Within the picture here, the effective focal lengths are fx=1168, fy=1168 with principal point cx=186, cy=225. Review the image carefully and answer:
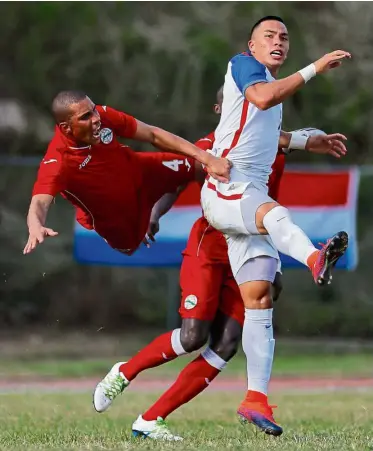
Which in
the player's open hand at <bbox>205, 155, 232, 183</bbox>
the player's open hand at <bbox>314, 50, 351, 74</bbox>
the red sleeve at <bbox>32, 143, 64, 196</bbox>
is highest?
the player's open hand at <bbox>314, 50, 351, 74</bbox>

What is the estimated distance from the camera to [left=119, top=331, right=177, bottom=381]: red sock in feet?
23.9

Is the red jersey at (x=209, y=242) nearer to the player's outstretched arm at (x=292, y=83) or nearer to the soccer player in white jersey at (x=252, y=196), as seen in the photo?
the soccer player in white jersey at (x=252, y=196)

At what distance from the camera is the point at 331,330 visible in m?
16.8

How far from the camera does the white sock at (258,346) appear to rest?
6820 mm

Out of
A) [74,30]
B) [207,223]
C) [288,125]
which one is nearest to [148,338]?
[288,125]

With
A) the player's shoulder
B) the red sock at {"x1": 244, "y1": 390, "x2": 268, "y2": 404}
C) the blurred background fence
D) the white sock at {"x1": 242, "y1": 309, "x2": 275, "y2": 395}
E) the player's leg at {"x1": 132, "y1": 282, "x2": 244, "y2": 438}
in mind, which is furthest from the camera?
the blurred background fence

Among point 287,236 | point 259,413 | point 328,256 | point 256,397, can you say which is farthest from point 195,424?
point 328,256

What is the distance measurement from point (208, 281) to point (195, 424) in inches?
64.1

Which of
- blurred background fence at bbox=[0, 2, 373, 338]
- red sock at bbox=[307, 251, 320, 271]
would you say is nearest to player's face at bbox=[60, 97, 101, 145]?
red sock at bbox=[307, 251, 320, 271]

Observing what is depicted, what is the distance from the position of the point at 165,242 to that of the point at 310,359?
104 inches

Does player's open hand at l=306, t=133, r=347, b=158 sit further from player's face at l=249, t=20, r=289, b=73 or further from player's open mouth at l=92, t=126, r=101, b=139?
player's open mouth at l=92, t=126, r=101, b=139

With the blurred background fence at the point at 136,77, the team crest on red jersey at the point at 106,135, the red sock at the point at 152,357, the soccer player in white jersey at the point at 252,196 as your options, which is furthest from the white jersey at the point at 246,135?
the blurred background fence at the point at 136,77

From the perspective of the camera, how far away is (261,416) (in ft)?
21.6

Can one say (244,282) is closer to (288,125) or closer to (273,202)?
(273,202)
